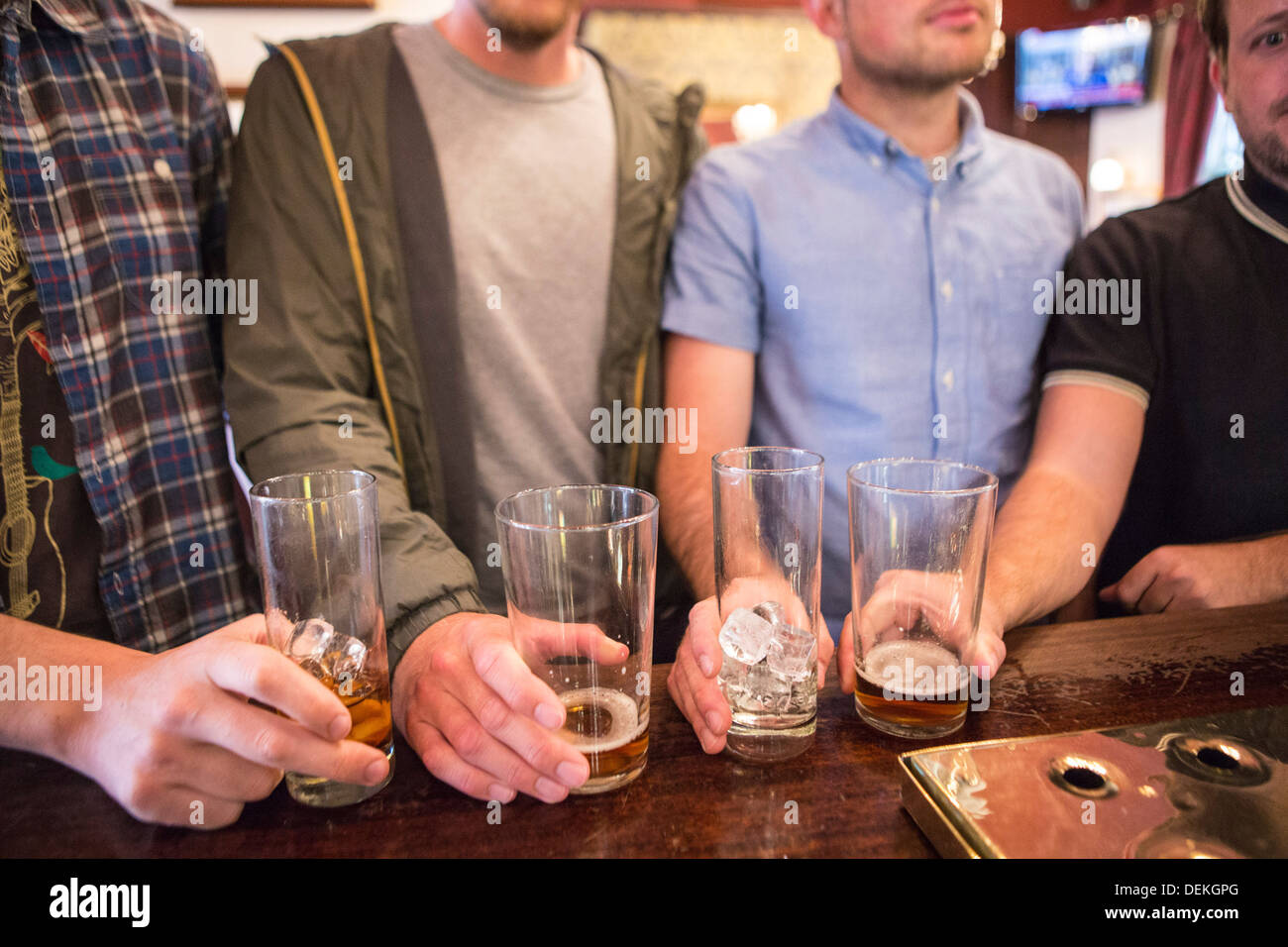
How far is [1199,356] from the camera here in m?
1.60

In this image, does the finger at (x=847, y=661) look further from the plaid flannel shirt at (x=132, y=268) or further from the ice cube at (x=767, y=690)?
the plaid flannel shirt at (x=132, y=268)

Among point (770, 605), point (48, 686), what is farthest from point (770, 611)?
point (48, 686)

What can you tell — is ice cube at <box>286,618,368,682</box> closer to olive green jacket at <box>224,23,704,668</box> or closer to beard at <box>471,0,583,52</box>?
olive green jacket at <box>224,23,704,668</box>

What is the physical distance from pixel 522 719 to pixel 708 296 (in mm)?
1129

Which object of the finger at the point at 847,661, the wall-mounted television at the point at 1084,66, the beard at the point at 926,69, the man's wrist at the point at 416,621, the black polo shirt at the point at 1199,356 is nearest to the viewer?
the finger at the point at 847,661

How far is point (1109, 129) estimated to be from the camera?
7148 millimetres

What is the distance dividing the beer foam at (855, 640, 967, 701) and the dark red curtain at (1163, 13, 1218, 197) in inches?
246

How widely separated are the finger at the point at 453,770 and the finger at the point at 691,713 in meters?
0.18

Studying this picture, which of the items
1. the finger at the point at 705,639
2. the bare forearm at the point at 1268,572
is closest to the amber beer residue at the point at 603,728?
the finger at the point at 705,639

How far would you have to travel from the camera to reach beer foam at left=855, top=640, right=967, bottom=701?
83 centimetres

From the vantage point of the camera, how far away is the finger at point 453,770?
749 mm

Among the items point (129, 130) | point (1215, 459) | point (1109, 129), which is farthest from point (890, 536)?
point (1109, 129)

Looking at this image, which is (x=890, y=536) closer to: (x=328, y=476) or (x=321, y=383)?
(x=328, y=476)

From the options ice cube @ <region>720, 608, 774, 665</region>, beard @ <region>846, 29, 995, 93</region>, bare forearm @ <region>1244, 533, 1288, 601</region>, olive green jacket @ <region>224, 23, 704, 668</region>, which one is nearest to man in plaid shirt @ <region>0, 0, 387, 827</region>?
olive green jacket @ <region>224, 23, 704, 668</region>
